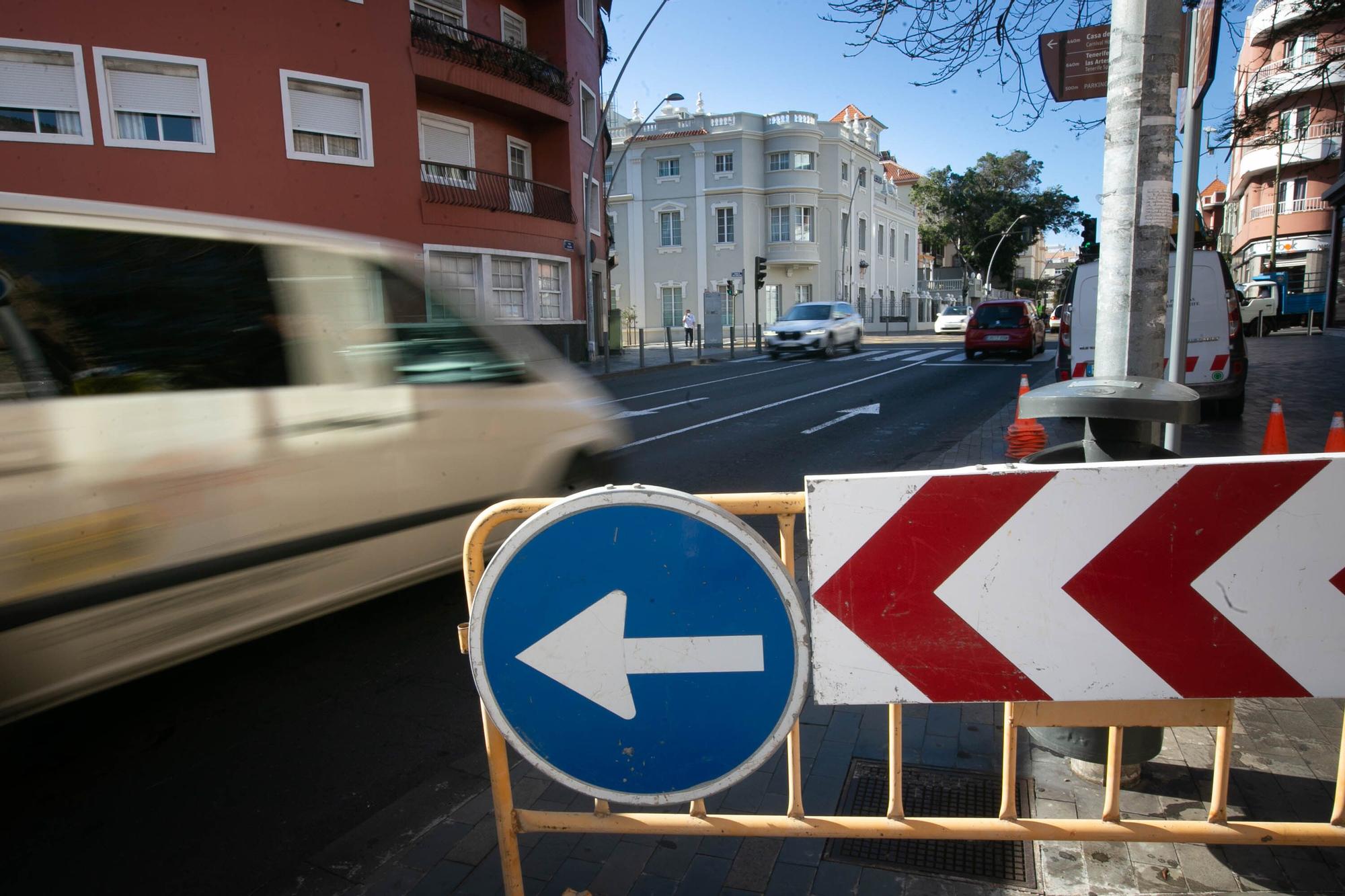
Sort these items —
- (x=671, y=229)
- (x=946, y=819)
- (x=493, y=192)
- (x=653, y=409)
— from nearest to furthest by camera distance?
(x=946, y=819)
(x=653, y=409)
(x=493, y=192)
(x=671, y=229)

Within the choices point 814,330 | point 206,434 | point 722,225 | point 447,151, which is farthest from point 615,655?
point 722,225

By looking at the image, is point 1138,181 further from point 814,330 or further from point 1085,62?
point 814,330

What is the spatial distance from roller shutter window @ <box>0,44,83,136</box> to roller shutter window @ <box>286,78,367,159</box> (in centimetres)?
376

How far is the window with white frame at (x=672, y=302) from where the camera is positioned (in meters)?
50.5

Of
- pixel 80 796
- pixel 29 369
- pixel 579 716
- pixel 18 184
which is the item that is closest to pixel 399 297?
pixel 29 369

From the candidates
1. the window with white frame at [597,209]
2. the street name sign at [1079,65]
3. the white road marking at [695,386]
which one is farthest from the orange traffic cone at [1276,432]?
the window with white frame at [597,209]

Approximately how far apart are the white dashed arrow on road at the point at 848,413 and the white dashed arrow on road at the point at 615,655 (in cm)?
921

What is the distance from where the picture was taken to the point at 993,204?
219 feet

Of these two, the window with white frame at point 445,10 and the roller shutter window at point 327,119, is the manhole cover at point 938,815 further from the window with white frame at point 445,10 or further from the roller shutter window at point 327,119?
the window with white frame at point 445,10

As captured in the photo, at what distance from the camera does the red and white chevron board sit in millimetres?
1951

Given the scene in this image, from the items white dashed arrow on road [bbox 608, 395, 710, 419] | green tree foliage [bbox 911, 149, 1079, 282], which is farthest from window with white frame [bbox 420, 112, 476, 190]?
green tree foliage [bbox 911, 149, 1079, 282]

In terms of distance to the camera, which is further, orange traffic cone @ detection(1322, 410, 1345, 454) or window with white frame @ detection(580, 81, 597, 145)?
window with white frame @ detection(580, 81, 597, 145)

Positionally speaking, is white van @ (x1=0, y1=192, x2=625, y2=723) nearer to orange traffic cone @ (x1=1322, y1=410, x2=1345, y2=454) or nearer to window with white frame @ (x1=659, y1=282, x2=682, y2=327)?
orange traffic cone @ (x1=1322, y1=410, x2=1345, y2=454)

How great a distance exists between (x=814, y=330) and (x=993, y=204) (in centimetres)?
4780
